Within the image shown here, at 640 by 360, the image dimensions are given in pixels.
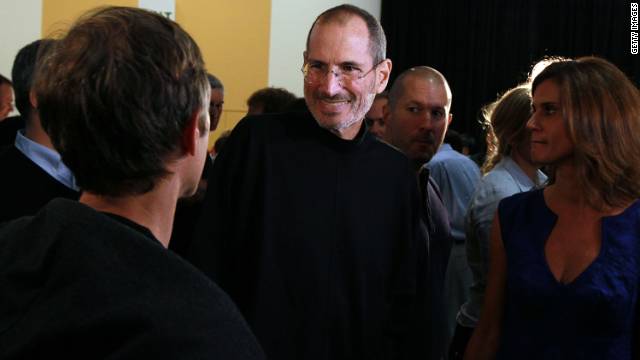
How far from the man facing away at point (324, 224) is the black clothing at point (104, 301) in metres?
1.00

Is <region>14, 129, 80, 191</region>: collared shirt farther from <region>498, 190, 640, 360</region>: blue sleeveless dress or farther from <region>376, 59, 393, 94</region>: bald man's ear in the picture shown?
<region>498, 190, 640, 360</region>: blue sleeveless dress

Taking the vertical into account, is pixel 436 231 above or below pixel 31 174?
below

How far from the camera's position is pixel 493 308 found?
2.13 metres

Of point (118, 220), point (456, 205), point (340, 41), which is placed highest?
point (340, 41)

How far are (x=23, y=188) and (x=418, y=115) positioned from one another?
1.74 meters

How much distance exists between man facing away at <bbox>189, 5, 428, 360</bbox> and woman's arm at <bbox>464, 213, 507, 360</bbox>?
→ 17 centimetres

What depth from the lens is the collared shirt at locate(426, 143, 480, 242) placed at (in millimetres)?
3480

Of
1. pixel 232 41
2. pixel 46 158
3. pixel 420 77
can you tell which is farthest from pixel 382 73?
pixel 232 41

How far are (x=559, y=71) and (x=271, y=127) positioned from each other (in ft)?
2.66

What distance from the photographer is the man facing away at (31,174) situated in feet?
5.94

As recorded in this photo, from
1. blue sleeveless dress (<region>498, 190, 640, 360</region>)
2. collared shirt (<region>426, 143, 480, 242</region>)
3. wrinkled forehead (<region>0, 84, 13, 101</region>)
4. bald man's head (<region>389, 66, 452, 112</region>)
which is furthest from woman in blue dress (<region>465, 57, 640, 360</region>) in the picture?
wrinkled forehead (<region>0, 84, 13, 101</region>)

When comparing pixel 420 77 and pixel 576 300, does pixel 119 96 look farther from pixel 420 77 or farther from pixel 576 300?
pixel 420 77

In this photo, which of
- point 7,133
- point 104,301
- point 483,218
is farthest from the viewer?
point 7,133

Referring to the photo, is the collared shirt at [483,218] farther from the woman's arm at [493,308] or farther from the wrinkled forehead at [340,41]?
the wrinkled forehead at [340,41]
